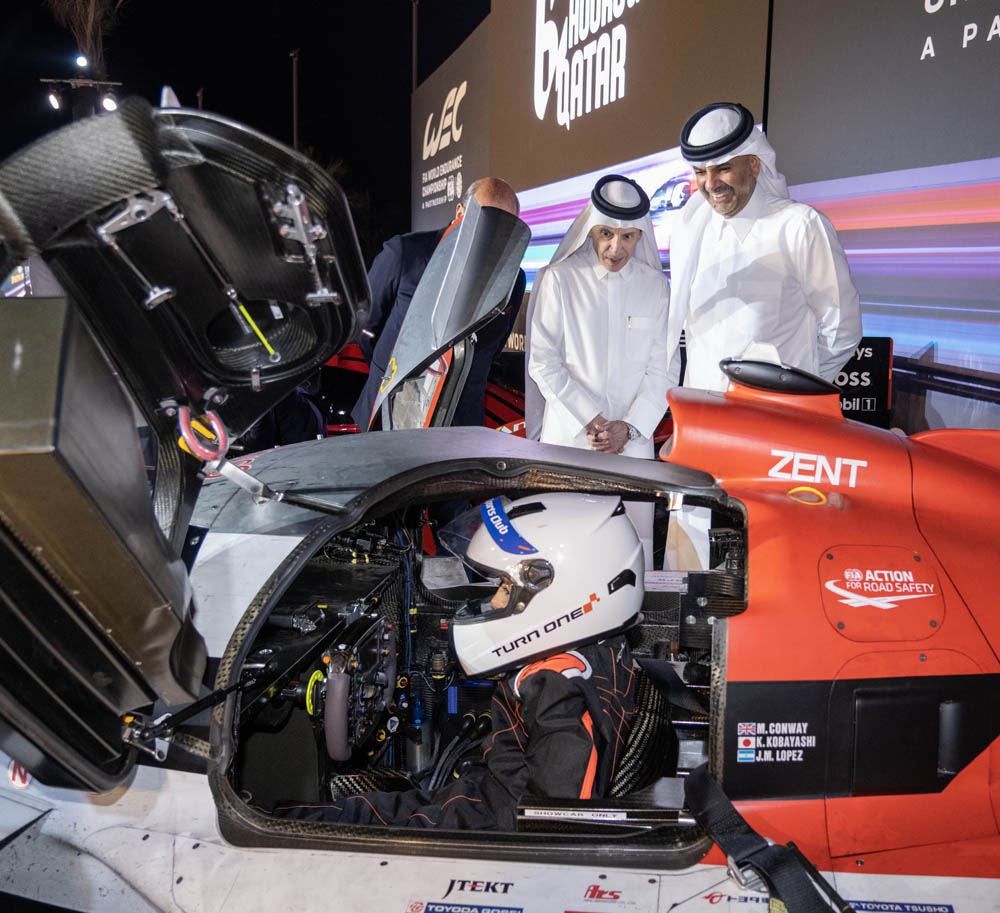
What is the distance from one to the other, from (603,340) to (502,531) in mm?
2097

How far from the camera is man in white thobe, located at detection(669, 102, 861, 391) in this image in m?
3.62

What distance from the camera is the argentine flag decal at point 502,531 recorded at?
247 centimetres

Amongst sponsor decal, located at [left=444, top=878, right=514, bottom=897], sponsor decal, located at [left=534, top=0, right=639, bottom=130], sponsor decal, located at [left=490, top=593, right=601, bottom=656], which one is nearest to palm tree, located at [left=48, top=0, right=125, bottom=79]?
sponsor decal, located at [left=534, top=0, right=639, bottom=130]

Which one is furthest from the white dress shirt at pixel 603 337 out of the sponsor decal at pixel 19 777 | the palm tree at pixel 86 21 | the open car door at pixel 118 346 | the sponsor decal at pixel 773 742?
the palm tree at pixel 86 21

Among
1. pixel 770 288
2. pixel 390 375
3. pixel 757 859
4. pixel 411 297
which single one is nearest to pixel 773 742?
pixel 757 859

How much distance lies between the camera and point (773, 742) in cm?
199

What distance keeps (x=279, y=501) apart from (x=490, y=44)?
1006cm

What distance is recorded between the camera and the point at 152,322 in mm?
1737

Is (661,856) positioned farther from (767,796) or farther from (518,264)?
(518,264)

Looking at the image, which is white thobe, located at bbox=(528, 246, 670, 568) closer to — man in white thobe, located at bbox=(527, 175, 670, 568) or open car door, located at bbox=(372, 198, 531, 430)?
man in white thobe, located at bbox=(527, 175, 670, 568)

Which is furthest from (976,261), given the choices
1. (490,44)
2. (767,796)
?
(490,44)

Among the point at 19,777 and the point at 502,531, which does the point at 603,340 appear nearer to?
the point at 502,531

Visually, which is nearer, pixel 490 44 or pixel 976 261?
pixel 976 261

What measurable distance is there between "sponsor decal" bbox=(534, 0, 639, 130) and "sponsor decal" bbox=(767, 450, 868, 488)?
18.2ft
